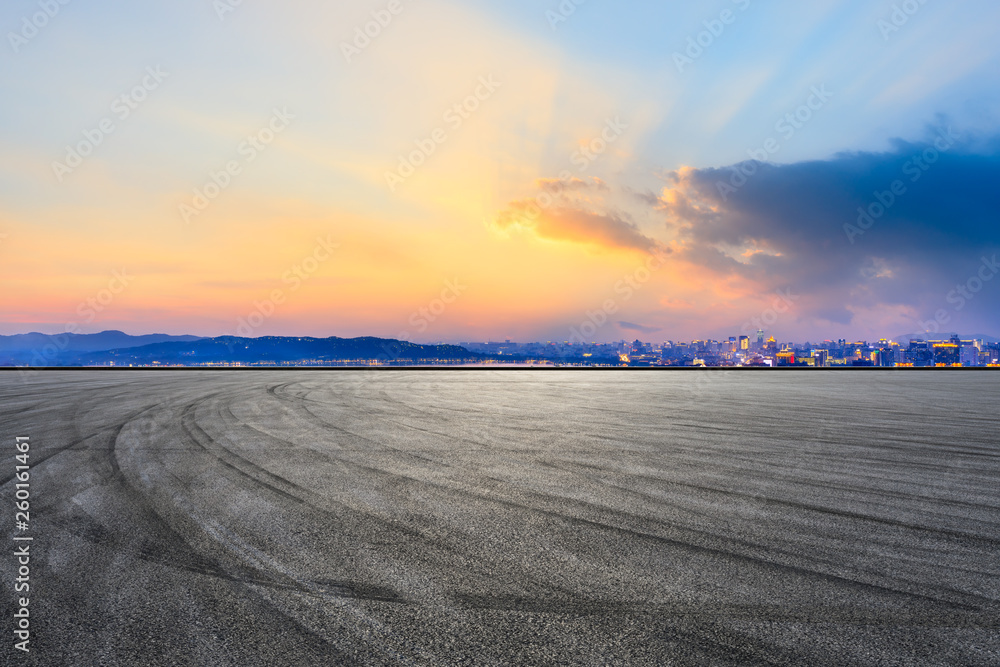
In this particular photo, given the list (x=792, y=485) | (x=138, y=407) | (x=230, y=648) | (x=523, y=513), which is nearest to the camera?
(x=230, y=648)

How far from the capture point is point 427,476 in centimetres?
689

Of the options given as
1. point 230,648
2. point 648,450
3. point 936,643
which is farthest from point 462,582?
point 648,450

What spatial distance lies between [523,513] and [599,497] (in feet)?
3.37

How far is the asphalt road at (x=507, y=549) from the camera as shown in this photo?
302 cm

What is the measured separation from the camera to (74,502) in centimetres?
584

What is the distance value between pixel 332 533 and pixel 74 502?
3300mm

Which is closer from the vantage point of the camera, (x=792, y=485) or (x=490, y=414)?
(x=792, y=485)

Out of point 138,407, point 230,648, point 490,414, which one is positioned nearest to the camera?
point 230,648

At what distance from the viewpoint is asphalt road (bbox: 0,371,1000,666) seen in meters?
3.02

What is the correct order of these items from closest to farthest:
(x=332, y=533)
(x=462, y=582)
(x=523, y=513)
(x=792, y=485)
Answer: (x=462, y=582)
(x=332, y=533)
(x=523, y=513)
(x=792, y=485)

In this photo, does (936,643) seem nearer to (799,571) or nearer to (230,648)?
(799,571)

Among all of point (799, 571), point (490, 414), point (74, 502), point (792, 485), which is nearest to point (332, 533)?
point (74, 502)

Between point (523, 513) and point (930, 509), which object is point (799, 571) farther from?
point (930, 509)

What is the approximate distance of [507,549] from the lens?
4.37 metres
